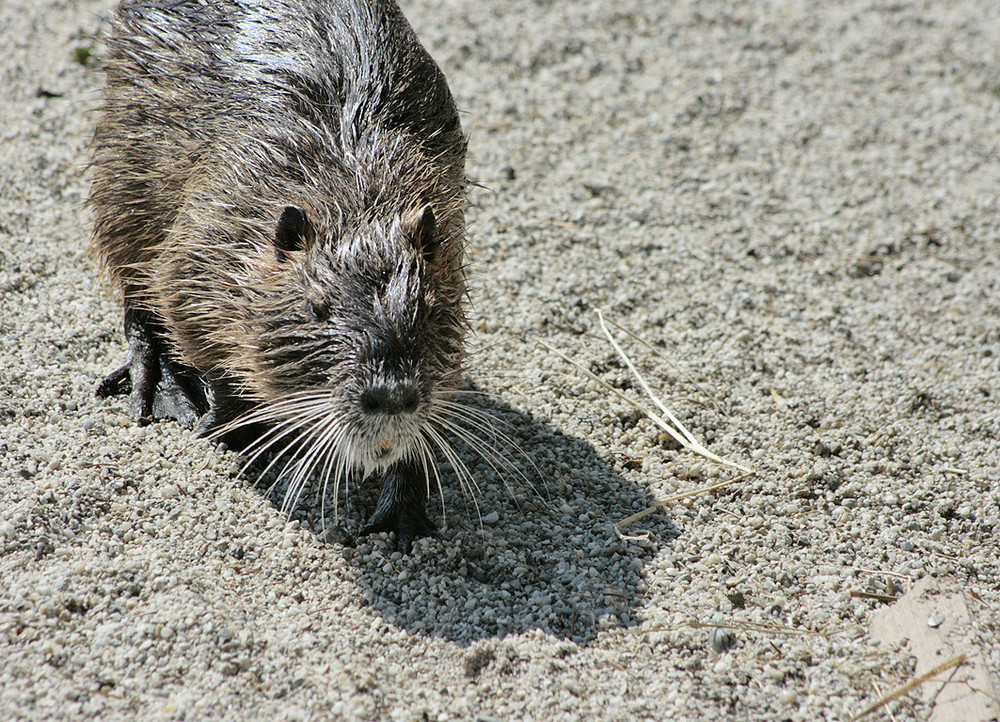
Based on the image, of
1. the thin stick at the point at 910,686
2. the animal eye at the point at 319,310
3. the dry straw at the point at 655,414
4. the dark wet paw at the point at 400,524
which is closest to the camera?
the thin stick at the point at 910,686

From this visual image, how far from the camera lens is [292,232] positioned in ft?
10.6

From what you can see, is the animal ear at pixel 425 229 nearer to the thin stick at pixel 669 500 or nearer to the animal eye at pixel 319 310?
the animal eye at pixel 319 310

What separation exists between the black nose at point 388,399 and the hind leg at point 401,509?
55 cm

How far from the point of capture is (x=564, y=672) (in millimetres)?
2971

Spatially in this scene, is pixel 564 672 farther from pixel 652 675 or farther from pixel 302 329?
pixel 302 329

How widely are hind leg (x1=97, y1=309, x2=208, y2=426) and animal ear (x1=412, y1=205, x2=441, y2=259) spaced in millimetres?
1248

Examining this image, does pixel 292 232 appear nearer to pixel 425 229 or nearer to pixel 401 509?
pixel 425 229

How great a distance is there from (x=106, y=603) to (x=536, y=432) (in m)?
1.77

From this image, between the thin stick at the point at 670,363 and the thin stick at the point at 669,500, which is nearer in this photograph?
the thin stick at the point at 669,500

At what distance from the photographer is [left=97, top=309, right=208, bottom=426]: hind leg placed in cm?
392

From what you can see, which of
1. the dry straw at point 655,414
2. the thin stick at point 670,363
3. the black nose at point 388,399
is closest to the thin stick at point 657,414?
the dry straw at point 655,414

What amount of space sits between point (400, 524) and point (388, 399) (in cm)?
72

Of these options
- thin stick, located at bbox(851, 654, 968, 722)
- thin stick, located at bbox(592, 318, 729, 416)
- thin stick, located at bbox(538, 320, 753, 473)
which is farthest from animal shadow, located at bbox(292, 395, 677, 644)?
thin stick, located at bbox(851, 654, 968, 722)

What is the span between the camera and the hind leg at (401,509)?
3.53 m
